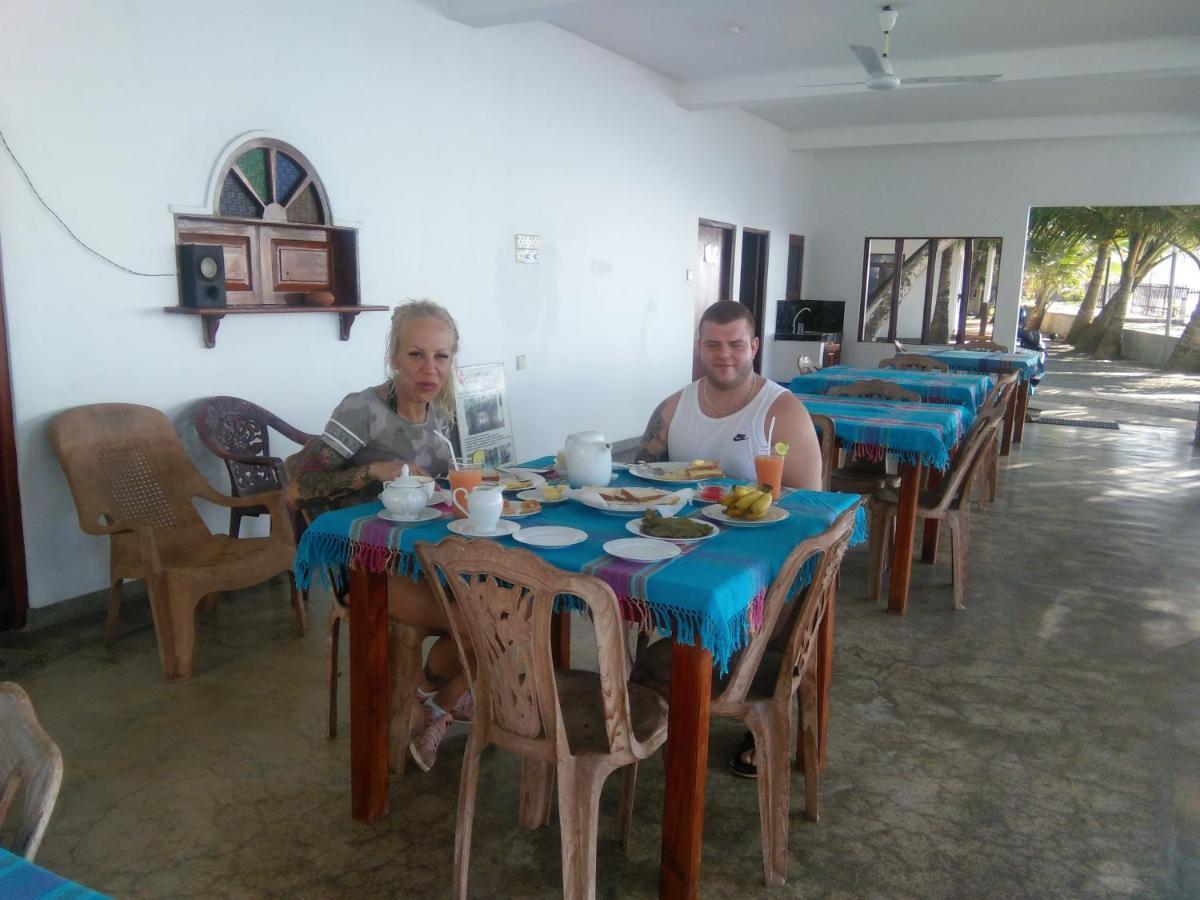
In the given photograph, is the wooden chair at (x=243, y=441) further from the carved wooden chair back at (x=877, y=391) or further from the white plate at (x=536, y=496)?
the carved wooden chair back at (x=877, y=391)

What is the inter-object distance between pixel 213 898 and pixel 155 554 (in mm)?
1350

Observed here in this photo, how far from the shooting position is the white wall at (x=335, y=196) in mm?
3137

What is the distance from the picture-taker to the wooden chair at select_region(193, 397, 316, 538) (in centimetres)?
350

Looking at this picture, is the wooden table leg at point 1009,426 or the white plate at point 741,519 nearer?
the white plate at point 741,519

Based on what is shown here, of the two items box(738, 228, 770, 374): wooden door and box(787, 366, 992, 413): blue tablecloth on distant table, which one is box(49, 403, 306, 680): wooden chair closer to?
box(787, 366, 992, 413): blue tablecloth on distant table

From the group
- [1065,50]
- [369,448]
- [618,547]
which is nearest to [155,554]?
[369,448]

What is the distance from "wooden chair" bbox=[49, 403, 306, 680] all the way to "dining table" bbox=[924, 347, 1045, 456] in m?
5.20

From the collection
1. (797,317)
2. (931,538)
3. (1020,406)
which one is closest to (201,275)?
(931,538)

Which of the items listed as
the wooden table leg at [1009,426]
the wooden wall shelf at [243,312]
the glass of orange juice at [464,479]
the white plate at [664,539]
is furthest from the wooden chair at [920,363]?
the glass of orange juice at [464,479]

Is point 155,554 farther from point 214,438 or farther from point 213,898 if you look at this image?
point 213,898

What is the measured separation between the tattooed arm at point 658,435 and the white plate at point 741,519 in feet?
2.40

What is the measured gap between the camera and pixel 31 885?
862mm

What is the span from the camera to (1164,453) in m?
7.31

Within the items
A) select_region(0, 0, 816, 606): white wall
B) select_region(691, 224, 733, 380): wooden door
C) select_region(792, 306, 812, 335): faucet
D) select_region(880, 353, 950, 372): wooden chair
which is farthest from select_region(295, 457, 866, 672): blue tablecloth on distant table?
select_region(792, 306, 812, 335): faucet
